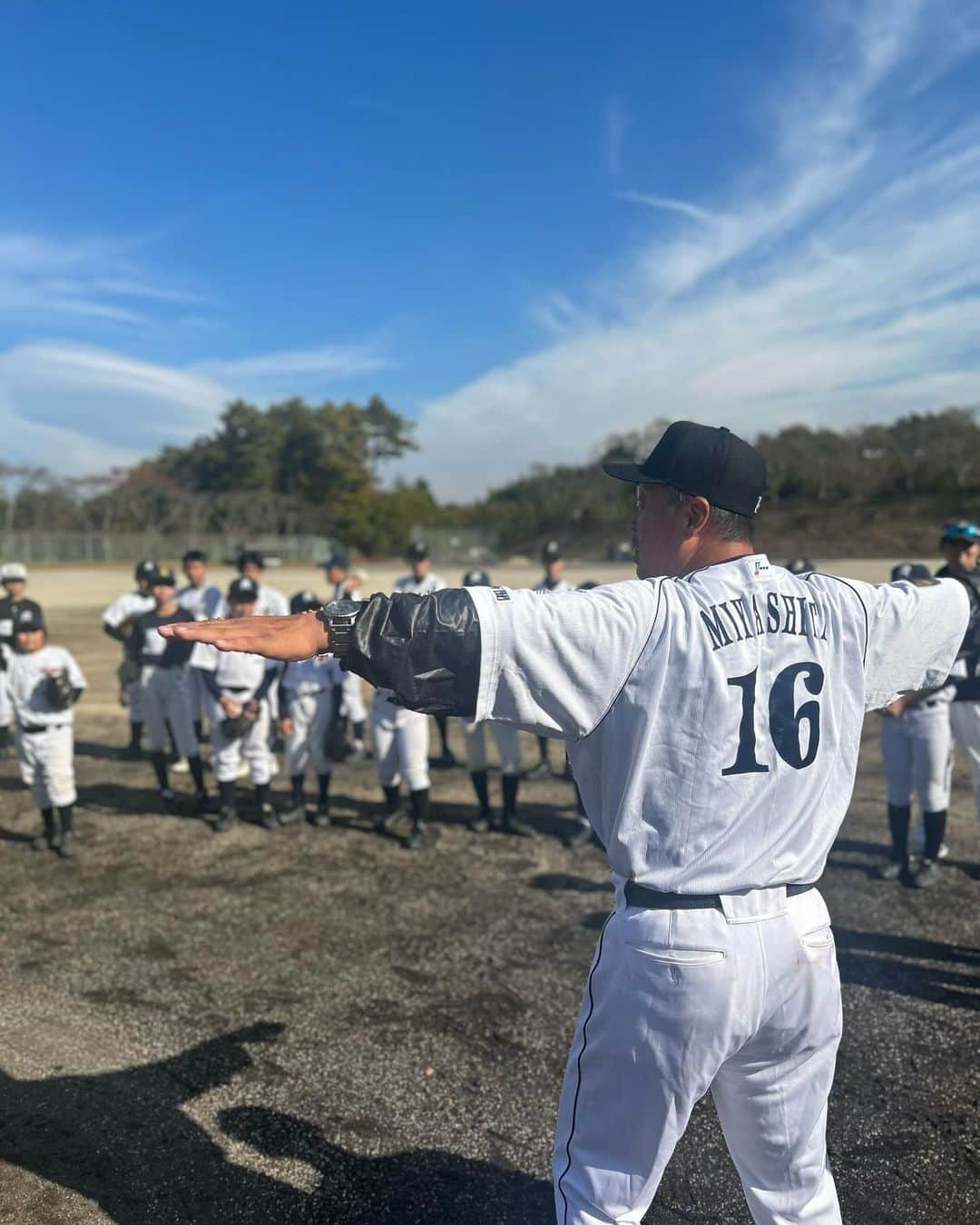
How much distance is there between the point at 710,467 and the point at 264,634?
3.51ft

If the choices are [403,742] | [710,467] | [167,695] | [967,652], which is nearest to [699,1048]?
[710,467]

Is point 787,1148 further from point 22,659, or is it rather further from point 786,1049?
point 22,659

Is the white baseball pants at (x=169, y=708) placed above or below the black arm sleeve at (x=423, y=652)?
below

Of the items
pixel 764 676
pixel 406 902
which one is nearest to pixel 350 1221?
pixel 764 676

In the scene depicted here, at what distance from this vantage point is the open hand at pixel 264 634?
5.32ft

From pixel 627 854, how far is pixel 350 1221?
1.95 meters

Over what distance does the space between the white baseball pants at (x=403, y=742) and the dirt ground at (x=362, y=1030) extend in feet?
1.96

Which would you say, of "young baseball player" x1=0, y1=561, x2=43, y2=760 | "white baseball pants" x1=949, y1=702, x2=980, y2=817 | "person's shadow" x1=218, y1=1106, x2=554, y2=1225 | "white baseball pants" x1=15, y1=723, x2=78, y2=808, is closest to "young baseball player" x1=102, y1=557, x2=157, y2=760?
"young baseball player" x1=0, y1=561, x2=43, y2=760

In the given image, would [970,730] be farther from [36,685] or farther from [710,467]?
[36,685]

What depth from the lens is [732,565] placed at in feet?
6.39

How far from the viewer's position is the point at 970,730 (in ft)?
17.2

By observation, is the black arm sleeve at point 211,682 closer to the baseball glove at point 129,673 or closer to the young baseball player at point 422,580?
the young baseball player at point 422,580

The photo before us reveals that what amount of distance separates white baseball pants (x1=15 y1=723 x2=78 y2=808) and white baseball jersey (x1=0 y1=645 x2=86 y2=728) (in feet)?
0.26

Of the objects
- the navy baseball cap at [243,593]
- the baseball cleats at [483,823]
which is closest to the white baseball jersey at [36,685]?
the navy baseball cap at [243,593]
